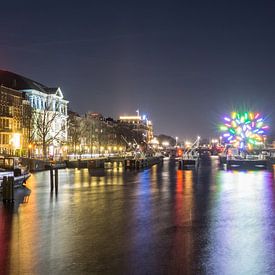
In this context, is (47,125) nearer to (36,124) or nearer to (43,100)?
(36,124)

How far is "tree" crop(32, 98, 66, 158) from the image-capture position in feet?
354

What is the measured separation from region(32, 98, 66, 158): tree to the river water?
7205 cm

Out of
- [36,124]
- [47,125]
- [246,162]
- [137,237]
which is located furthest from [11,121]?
[137,237]

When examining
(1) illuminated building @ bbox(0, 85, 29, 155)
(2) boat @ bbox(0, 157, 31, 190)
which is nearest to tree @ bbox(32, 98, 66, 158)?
(1) illuminated building @ bbox(0, 85, 29, 155)

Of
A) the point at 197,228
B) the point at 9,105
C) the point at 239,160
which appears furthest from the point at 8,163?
the point at 239,160

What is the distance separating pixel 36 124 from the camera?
110375 millimetres

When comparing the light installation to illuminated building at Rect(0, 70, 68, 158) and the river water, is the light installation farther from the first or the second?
the river water

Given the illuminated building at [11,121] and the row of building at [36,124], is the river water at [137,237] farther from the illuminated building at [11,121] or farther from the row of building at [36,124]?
the illuminated building at [11,121]

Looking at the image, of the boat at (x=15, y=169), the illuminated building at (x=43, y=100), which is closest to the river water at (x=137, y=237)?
the boat at (x=15, y=169)

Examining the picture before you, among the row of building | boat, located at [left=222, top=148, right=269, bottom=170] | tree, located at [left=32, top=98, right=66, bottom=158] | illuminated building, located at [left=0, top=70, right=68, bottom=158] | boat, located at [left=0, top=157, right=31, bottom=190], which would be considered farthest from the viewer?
illuminated building, located at [left=0, top=70, right=68, bottom=158]

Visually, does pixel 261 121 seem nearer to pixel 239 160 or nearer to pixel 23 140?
pixel 239 160

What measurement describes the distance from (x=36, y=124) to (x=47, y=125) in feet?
8.47

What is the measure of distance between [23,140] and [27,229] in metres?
89.7

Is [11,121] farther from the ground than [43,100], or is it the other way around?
[43,100]
